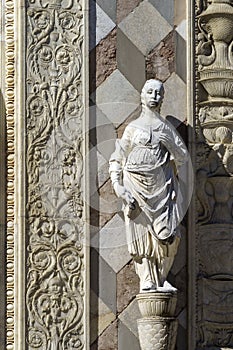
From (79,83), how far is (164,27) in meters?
0.85

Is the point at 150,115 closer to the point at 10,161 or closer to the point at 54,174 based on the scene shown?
the point at 54,174

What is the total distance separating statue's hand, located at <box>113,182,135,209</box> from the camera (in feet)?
40.4

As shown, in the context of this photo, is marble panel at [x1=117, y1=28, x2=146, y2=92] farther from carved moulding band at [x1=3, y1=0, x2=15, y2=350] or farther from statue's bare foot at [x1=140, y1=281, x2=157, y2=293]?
statue's bare foot at [x1=140, y1=281, x2=157, y2=293]

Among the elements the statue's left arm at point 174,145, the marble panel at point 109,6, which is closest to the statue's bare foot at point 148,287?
the statue's left arm at point 174,145

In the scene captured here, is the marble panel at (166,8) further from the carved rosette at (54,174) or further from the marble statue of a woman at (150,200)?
the marble statue of a woman at (150,200)

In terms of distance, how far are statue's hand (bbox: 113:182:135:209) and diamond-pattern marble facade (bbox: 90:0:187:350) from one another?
339 millimetres

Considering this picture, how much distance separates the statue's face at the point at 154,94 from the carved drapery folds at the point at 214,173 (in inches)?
23.0

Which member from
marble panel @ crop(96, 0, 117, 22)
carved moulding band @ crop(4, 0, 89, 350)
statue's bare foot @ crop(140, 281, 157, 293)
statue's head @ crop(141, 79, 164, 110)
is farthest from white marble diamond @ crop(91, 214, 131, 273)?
marble panel @ crop(96, 0, 117, 22)

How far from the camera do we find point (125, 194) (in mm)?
12336

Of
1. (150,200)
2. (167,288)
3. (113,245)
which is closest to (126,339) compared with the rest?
(167,288)

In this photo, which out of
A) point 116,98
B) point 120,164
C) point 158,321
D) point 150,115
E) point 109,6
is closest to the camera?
point 158,321

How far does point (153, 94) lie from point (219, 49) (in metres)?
0.92

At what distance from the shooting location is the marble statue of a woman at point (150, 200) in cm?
1234

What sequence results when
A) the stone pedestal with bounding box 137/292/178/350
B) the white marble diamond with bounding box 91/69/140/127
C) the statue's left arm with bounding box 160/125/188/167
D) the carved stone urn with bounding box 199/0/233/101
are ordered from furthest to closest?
the carved stone urn with bounding box 199/0/233/101
the white marble diamond with bounding box 91/69/140/127
the statue's left arm with bounding box 160/125/188/167
the stone pedestal with bounding box 137/292/178/350
